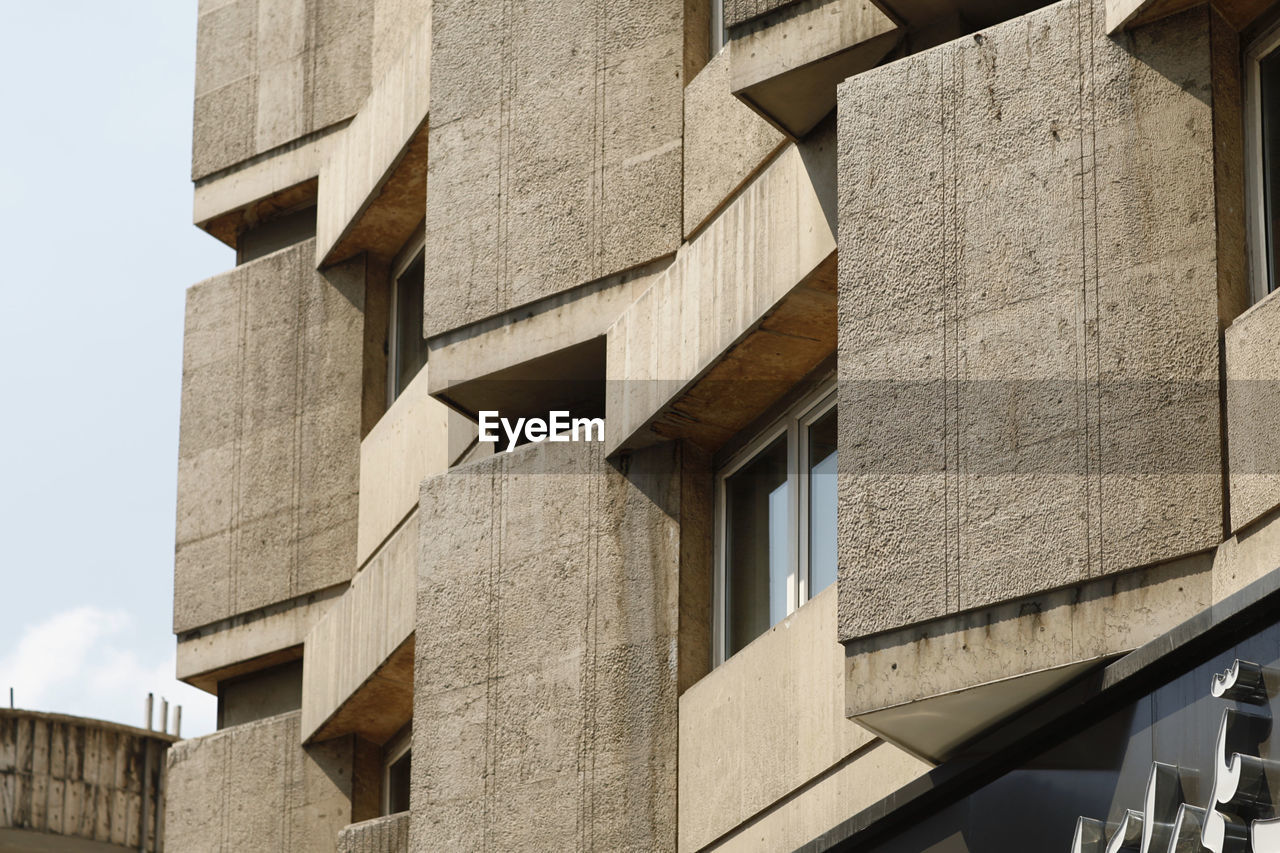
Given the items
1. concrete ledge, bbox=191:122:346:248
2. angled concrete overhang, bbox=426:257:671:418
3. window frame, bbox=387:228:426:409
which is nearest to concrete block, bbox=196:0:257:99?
concrete ledge, bbox=191:122:346:248

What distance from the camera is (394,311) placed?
21.1 m

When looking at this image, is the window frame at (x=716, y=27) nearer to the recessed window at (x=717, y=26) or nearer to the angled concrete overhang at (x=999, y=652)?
the recessed window at (x=717, y=26)

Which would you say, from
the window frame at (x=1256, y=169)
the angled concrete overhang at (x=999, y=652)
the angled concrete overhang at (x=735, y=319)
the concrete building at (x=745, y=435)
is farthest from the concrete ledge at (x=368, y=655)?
the window frame at (x=1256, y=169)

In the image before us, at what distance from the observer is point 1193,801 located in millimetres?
8656

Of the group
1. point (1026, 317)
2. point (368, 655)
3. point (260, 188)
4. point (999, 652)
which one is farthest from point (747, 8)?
point (260, 188)

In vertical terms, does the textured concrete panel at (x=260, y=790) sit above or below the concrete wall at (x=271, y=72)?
below

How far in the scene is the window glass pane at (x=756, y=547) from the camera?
13.3m

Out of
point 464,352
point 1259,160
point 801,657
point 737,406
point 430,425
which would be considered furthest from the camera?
point 430,425

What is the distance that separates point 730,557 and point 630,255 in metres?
2.27

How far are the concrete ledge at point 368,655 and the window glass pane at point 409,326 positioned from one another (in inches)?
92.6

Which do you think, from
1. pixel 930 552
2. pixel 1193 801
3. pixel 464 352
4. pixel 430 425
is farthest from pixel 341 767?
pixel 1193 801

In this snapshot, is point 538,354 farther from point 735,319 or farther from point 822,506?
point 822,506

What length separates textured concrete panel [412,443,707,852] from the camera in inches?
535

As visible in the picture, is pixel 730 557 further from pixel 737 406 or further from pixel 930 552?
pixel 930 552
